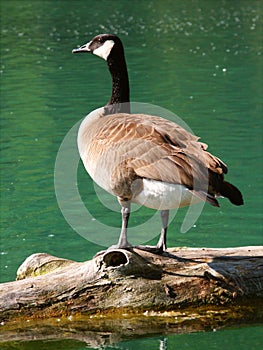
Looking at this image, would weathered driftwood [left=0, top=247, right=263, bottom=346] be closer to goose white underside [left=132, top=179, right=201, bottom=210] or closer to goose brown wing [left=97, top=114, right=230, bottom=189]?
goose white underside [left=132, top=179, right=201, bottom=210]

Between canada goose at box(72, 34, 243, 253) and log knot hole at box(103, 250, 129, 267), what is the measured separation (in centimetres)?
39

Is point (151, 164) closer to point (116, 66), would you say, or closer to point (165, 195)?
point (165, 195)

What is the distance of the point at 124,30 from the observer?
1436 inches

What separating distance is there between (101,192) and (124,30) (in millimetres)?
24457

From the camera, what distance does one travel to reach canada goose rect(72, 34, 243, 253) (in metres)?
6.26

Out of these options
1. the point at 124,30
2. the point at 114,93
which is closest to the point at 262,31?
the point at 124,30

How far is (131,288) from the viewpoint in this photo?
21.5 feet

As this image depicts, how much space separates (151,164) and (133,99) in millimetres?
14552

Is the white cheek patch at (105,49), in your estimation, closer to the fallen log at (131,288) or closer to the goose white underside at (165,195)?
the goose white underside at (165,195)

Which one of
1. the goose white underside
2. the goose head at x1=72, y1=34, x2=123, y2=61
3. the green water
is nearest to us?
the goose white underside

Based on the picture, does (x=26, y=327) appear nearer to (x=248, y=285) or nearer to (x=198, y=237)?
(x=248, y=285)

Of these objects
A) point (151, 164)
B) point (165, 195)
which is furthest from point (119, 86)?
point (165, 195)

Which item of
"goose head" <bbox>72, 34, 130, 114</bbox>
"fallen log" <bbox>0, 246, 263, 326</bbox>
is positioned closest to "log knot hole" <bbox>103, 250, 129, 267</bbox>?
"fallen log" <bbox>0, 246, 263, 326</bbox>

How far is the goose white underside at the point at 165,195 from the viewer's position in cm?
623
